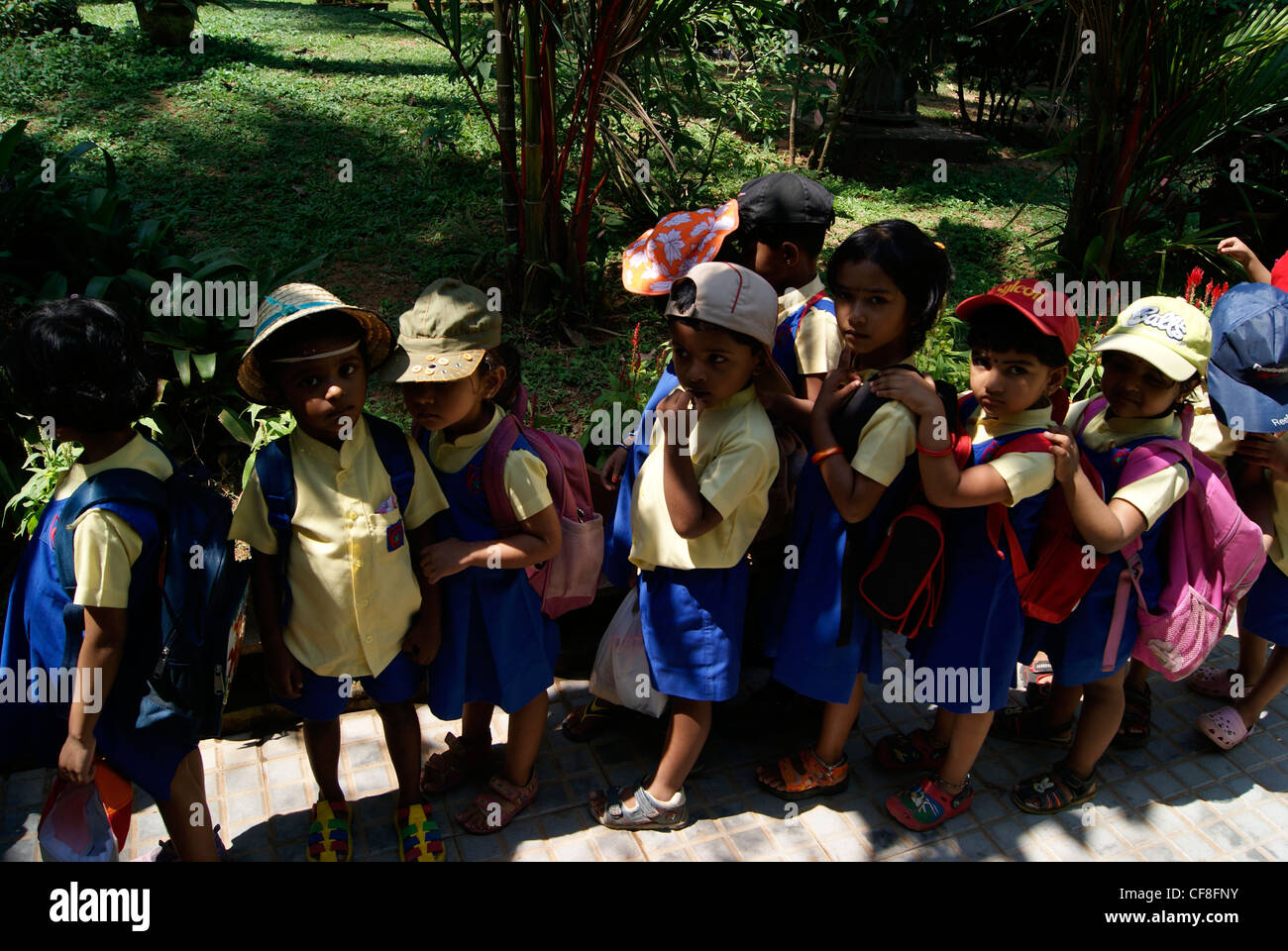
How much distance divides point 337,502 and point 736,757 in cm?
160

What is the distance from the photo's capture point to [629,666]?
9.47 ft

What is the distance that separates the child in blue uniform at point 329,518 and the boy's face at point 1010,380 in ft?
4.81

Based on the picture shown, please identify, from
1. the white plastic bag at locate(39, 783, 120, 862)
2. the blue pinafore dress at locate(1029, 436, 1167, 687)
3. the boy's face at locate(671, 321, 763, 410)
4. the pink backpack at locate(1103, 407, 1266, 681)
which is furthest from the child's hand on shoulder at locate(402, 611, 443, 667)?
the pink backpack at locate(1103, 407, 1266, 681)

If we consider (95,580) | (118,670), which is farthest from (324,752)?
(95,580)

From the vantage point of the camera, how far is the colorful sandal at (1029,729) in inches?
129

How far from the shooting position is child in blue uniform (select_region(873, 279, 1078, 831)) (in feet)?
7.93

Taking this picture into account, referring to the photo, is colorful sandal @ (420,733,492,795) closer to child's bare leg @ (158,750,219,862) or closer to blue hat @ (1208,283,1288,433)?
child's bare leg @ (158,750,219,862)

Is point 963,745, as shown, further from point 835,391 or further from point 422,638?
point 422,638

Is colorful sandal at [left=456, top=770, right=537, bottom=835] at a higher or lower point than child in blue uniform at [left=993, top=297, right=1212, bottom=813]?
lower

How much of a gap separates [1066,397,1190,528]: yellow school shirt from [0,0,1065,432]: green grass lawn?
2.32 m

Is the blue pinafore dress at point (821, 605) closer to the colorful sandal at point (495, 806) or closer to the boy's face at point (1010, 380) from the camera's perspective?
the boy's face at point (1010, 380)

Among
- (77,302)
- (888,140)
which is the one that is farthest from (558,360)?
(888,140)

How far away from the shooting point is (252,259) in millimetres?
5137

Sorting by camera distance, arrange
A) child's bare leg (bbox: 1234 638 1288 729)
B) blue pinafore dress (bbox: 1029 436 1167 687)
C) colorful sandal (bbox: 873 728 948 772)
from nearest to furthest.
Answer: blue pinafore dress (bbox: 1029 436 1167 687) → colorful sandal (bbox: 873 728 948 772) → child's bare leg (bbox: 1234 638 1288 729)
